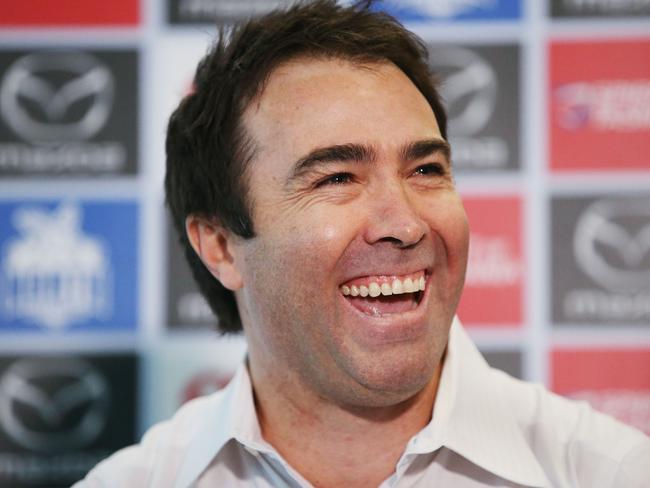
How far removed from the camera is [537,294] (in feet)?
8.15

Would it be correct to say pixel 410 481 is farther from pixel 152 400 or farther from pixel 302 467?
pixel 152 400

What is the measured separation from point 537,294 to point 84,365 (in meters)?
1.38

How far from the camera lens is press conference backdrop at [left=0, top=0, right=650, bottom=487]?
2.48m

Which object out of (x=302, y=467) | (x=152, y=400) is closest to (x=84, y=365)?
(x=152, y=400)

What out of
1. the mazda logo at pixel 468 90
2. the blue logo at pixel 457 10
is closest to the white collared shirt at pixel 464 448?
the mazda logo at pixel 468 90

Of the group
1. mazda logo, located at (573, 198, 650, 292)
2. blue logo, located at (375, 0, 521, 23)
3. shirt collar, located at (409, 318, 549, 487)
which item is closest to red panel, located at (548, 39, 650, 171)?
mazda logo, located at (573, 198, 650, 292)

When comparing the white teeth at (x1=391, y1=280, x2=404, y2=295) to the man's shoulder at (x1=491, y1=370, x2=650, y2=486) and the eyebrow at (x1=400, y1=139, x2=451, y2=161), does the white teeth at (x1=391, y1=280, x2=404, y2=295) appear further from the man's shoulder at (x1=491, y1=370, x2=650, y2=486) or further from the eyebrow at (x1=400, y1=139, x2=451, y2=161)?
the man's shoulder at (x1=491, y1=370, x2=650, y2=486)

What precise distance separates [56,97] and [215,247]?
1159mm

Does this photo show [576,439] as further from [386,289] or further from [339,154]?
[339,154]

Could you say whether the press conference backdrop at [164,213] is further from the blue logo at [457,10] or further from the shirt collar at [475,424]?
the shirt collar at [475,424]

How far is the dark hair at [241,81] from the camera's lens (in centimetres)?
152

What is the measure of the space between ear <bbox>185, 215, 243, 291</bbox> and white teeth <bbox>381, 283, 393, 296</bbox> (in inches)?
12.5

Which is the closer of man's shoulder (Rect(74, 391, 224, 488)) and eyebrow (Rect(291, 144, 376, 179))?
eyebrow (Rect(291, 144, 376, 179))

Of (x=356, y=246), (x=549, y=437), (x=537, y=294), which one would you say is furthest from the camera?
(x=537, y=294)
